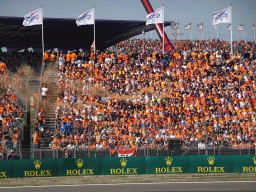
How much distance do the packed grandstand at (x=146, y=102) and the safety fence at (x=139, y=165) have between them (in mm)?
865

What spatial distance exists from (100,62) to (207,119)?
9279 millimetres

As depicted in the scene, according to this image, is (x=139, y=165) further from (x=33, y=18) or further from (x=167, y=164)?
(x=33, y=18)

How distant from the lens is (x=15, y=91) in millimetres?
27422

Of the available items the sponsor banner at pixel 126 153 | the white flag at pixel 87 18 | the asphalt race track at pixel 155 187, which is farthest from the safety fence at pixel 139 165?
the white flag at pixel 87 18

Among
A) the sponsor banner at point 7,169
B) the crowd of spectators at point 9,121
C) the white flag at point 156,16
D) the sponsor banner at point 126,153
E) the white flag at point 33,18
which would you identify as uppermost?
the white flag at point 156,16

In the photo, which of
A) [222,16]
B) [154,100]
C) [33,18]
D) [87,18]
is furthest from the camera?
[222,16]

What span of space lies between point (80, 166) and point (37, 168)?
6.34 feet

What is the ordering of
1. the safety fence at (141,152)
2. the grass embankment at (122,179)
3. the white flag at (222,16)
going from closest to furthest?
the grass embankment at (122,179) < the safety fence at (141,152) < the white flag at (222,16)

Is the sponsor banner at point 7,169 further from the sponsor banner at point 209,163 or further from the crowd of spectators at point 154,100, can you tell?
the sponsor banner at point 209,163

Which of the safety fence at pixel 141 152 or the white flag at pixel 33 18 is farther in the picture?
the white flag at pixel 33 18

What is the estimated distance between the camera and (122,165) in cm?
2088

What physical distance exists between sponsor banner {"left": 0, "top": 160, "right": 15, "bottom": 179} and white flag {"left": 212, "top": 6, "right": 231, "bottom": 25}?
22.7 metres

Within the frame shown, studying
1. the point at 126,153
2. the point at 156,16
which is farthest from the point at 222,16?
the point at 126,153

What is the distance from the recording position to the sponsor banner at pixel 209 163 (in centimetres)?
2106
